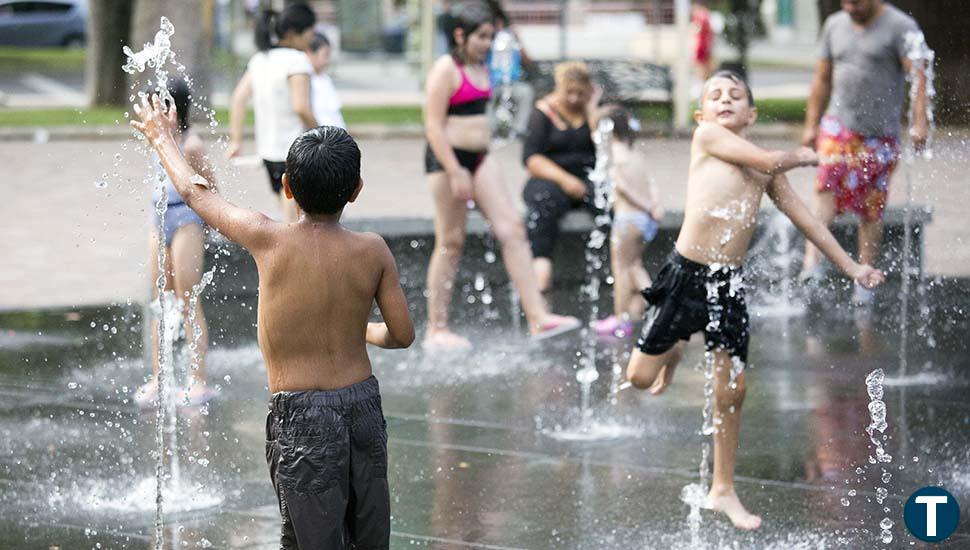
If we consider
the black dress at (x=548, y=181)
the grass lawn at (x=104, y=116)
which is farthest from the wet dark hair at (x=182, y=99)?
the grass lawn at (x=104, y=116)

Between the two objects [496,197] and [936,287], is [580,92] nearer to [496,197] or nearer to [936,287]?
[496,197]

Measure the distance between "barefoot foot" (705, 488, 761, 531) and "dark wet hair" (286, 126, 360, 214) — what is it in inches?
75.1

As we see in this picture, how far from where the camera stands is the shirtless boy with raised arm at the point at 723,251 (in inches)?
198

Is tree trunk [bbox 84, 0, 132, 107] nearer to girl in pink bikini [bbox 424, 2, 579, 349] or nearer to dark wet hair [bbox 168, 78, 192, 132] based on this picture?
girl in pink bikini [bbox 424, 2, 579, 349]

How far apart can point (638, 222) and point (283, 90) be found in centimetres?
199

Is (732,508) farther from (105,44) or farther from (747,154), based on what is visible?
(105,44)

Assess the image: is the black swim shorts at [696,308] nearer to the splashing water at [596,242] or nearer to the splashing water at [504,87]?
the splashing water at [596,242]

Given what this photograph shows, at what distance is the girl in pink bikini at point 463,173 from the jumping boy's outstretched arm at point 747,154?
2.41m

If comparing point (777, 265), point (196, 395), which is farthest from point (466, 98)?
point (777, 265)

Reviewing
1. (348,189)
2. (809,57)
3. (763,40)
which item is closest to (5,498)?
(348,189)

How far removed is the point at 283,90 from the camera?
309 inches

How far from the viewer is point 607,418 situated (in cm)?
644

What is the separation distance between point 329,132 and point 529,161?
17.0 feet

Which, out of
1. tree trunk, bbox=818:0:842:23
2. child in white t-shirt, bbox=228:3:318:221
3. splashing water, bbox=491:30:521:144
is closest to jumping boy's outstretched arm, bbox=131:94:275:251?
child in white t-shirt, bbox=228:3:318:221
